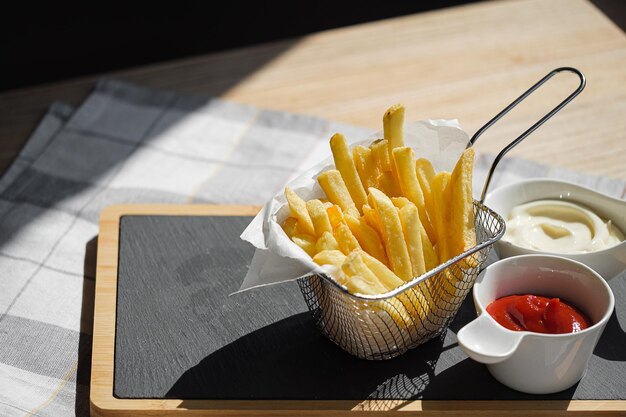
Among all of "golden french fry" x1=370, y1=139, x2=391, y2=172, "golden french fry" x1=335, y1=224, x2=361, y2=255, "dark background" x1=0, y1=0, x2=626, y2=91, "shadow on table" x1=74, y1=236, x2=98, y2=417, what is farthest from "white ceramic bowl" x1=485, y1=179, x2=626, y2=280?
"dark background" x1=0, y1=0, x2=626, y2=91

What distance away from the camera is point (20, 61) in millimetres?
3494

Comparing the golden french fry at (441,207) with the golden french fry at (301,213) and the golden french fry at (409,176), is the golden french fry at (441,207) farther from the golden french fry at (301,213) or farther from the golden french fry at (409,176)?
the golden french fry at (301,213)

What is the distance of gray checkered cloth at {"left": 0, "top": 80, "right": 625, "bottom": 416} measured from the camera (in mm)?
1638

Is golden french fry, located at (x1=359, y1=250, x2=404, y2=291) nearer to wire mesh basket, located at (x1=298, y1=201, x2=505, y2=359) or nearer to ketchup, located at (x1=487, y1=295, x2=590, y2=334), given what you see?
wire mesh basket, located at (x1=298, y1=201, x2=505, y2=359)

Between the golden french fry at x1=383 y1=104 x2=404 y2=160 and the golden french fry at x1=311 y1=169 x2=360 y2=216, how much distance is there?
12 centimetres

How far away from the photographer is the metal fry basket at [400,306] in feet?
4.43

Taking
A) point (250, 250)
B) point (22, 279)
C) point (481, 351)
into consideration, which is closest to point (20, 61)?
point (22, 279)

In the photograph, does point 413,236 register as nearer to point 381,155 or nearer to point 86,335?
point 381,155

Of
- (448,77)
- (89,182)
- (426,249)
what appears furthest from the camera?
(448,77)

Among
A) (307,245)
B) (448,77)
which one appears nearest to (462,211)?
(307,245)

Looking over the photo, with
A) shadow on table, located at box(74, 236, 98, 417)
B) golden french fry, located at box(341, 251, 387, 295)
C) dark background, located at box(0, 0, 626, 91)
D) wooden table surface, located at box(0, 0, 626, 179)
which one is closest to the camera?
golden french fry, located at box(341, 251, 387, 295)

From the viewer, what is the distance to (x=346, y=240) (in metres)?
1.35

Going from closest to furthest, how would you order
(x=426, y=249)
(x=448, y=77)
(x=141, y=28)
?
(x=426, y=249) < (x=448, y=77) < (x=141, y=28)

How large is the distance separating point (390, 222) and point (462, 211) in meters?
0.13
